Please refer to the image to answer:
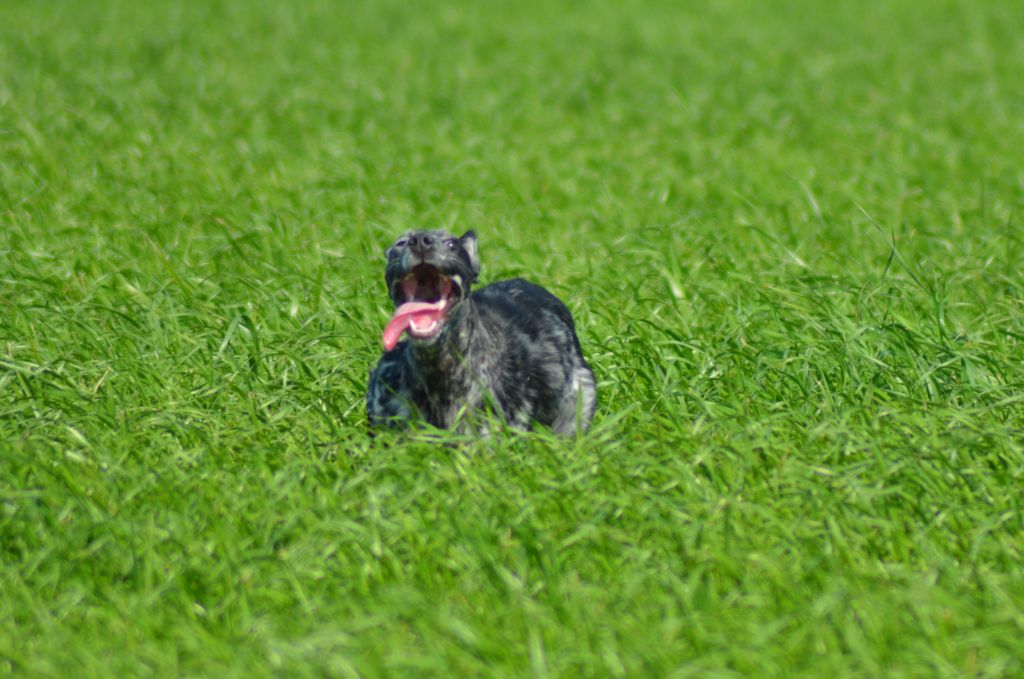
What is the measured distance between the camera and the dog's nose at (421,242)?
15.0ft

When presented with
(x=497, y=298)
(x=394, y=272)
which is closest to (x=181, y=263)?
(x=497, y=298)

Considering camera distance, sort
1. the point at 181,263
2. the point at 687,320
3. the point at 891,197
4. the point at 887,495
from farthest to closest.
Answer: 1. the point at 891,197
2. the point at 181,263
3. the point at 687,320
4. the point at 887,495

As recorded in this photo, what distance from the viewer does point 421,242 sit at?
458cm

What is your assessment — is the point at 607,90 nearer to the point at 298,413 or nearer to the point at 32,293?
the point at 32,293

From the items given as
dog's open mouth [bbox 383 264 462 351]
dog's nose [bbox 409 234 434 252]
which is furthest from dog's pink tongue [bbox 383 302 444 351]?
dog's nose [bbox 409 234 434 252]

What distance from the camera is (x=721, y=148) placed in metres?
10.8

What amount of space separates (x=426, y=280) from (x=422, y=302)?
83 mm

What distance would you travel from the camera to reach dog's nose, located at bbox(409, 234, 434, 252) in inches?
180

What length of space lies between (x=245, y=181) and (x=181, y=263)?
206 centimetres

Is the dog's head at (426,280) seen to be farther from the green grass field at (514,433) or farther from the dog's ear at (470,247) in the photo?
the green grass field at (514,433)

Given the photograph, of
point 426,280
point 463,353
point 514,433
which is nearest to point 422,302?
point 426,280

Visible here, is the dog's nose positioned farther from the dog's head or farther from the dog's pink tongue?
the dog's pink tongue

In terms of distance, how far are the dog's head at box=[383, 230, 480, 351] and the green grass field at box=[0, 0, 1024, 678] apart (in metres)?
0.42

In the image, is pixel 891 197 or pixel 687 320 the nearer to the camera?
pixel 687 320
